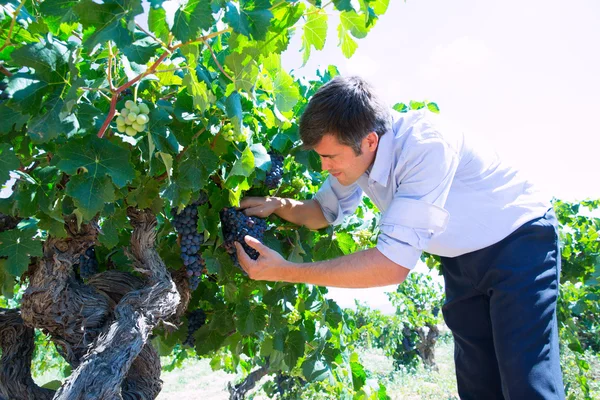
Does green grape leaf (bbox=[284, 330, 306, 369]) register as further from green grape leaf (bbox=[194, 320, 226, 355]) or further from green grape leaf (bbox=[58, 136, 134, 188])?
green grape leaf (bbox=[58, 136, 134, 188])

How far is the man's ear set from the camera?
2150 millimetres

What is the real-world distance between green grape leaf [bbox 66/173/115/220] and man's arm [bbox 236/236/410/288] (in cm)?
59

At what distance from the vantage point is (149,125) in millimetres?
1831

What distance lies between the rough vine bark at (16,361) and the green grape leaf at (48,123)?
1.32 meters

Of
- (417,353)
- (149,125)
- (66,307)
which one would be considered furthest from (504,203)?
(417,353)

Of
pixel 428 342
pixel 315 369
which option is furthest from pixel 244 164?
pixel 428 342

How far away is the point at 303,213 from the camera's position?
2609mm

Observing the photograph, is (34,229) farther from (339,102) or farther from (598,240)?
(598,240)

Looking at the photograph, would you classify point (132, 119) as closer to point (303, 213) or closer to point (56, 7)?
point (56, 7)

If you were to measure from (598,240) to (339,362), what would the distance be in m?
4.36

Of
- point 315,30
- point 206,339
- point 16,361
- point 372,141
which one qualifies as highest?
point 315,30

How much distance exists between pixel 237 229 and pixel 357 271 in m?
0.51

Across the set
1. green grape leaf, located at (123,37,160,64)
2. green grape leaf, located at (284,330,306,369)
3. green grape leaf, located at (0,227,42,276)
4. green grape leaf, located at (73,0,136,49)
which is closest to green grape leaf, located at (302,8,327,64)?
green grape leaf, located at (123,37,160,64)

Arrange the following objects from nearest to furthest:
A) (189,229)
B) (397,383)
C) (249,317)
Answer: (189,229), (249,317), (397,383)
